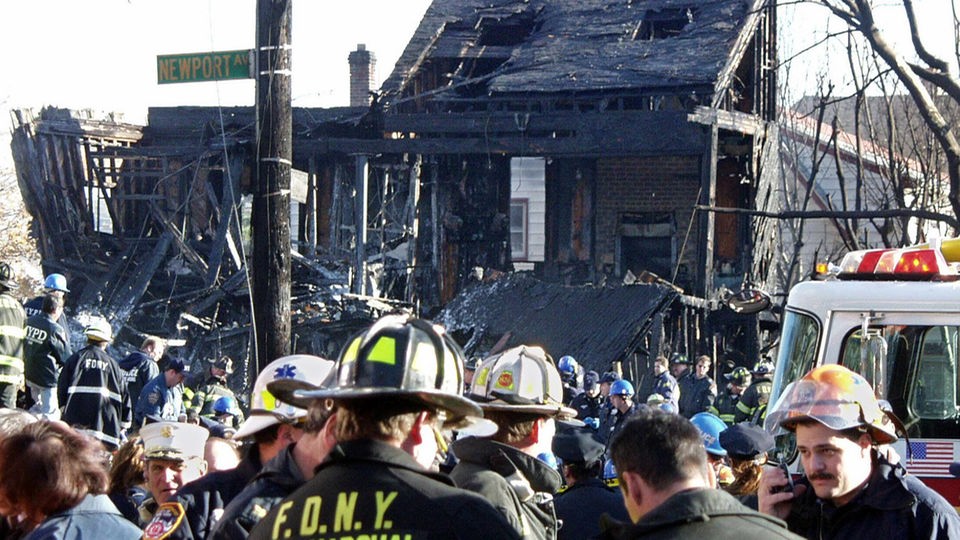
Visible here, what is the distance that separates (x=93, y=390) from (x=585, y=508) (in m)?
6.90

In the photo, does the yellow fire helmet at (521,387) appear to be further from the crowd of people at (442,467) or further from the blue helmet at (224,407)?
the blue helmet at (224,407)

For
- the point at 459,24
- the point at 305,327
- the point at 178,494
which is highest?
the point at 459,24

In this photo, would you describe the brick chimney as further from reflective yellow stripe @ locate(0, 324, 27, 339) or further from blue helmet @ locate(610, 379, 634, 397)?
reflective yellow stripe @ locate(0, 324, 27, 339)

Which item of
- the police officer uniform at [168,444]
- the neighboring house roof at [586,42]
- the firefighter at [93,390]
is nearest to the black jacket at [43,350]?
the firefighter at [93,390]

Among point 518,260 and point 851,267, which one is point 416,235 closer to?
point 518,260

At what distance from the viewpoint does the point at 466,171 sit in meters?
25.2

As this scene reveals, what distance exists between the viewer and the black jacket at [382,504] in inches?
114

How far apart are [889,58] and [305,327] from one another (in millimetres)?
11068

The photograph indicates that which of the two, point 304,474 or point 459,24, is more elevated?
point 459,24

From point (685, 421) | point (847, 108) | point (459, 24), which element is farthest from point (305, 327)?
point (847, 108)

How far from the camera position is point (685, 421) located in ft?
11.5

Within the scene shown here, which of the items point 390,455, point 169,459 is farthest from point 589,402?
point 390,455

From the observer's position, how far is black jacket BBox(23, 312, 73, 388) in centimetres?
1160

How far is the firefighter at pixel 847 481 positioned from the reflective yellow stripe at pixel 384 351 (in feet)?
6.31
